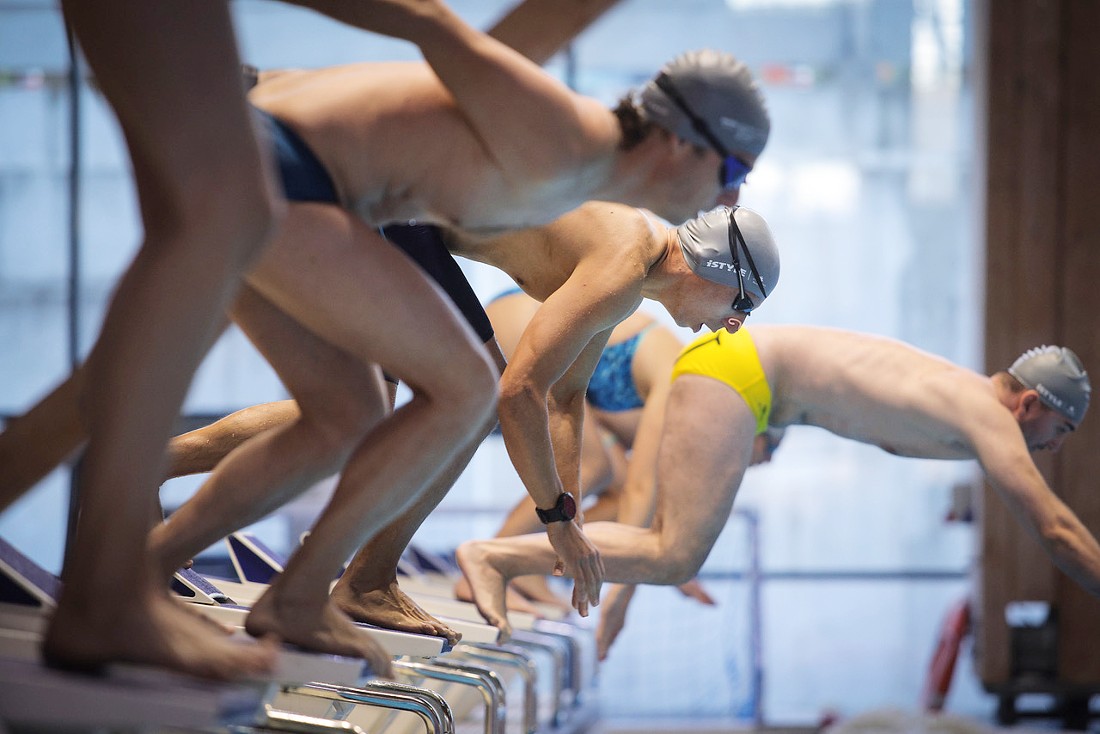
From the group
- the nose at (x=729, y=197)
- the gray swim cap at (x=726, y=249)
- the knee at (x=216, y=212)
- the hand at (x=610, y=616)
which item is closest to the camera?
the knee at (x=216, y=212)

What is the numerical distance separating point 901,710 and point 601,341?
3.39 m

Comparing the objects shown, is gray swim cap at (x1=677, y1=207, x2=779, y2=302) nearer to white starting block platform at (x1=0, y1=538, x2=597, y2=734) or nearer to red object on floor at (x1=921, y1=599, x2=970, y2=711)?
white starting block platform at (x1=0, y1=538, x2=597, y2=734)

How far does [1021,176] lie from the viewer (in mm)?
6348

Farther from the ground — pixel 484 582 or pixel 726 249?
pixel 726 249

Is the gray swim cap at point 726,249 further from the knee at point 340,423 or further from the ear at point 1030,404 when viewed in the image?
the knee at point 340,423

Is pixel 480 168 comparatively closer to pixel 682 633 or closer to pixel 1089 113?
pixel 1089 113

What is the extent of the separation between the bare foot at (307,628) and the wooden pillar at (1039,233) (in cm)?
522

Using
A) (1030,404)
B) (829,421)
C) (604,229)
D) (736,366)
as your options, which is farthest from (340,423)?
(1030,404)

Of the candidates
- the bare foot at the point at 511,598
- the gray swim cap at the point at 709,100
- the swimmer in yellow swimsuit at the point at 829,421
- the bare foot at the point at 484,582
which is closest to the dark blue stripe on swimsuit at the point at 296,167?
the gray swim cap at the point at 709,100

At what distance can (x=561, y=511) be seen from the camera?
9.09ft

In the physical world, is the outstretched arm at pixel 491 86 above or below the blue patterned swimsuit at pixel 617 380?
above

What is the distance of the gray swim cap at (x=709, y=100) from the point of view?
190 centimetres

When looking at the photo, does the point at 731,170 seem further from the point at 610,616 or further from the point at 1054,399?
the point at 610,616

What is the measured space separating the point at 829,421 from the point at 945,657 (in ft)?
9.90
